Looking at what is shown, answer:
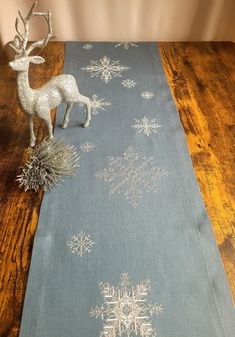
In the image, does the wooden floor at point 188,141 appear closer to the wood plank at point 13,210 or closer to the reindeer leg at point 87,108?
the wood plank at point 13,210

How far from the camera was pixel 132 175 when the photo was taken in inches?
35.1

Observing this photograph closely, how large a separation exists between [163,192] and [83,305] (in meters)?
0.35

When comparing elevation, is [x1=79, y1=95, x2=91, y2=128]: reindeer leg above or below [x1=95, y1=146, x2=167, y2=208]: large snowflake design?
above

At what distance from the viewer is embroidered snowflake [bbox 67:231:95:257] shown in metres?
0.73

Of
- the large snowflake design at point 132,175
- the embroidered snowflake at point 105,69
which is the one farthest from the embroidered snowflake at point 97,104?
the large snowflake design at point 132,175

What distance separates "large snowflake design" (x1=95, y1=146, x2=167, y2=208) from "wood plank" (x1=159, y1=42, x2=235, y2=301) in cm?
13

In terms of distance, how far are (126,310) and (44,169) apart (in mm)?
396

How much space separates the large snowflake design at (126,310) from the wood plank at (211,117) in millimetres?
188

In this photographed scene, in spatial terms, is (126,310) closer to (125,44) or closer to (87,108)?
(87,108)

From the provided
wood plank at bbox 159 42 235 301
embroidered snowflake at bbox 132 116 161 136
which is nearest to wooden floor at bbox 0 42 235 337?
wood plank at bbox 159 42 235 301

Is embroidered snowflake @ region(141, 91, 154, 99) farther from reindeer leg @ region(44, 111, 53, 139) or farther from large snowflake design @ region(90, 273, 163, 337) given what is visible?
large snowflake design @ region(90, 273, 163, 337)

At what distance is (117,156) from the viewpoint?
0.94m

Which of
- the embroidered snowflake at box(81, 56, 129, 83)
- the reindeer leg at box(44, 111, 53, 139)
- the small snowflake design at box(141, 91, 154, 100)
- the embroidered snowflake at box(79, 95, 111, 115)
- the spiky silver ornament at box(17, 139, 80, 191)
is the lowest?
the spiky silver ornament at box(17, 139, 80, 191)

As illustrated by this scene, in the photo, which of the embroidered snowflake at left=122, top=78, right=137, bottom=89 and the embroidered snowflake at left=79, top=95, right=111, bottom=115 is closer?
the embroidered snowflake at left=79, top=95, right=111, bottom=115
